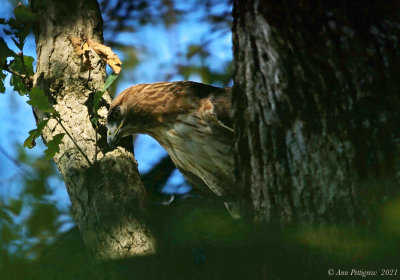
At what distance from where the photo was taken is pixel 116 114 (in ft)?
12.0

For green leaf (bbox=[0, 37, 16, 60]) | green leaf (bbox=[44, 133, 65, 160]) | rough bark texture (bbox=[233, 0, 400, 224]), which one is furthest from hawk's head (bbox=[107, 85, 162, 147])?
rough bark texture (bbox=[233, 0, 400, 224])

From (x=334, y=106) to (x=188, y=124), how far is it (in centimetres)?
162

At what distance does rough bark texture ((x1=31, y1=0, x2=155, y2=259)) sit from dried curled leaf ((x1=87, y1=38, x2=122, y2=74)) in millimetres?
136

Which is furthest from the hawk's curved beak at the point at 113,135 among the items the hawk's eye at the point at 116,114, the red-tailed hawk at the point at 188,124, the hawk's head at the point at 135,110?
the hawk's head at the point at 135,110

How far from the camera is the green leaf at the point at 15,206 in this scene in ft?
4.99

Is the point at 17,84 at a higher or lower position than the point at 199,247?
higher

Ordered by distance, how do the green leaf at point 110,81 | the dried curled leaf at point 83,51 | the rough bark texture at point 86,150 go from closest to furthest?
the rough bark texture at point 86,150 < the green leaf at point 110,81 < the dried curled leaf at point 83,51

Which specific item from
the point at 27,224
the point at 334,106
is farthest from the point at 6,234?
the point at 334,106

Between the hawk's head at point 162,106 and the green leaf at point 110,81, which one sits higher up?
the hawk's head at point 162,106

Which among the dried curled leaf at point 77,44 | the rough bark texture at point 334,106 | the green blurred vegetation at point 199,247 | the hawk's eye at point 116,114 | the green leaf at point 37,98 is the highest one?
the dried curled leaf at point 77,44

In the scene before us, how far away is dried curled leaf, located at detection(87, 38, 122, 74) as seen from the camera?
3.09m

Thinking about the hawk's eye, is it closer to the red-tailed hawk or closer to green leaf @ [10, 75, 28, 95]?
the red-tailed hawk

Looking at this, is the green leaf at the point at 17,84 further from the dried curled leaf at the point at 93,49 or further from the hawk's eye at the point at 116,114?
the hawk's eye at the point at 116,114

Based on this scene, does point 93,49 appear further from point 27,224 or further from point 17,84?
point 27,224
